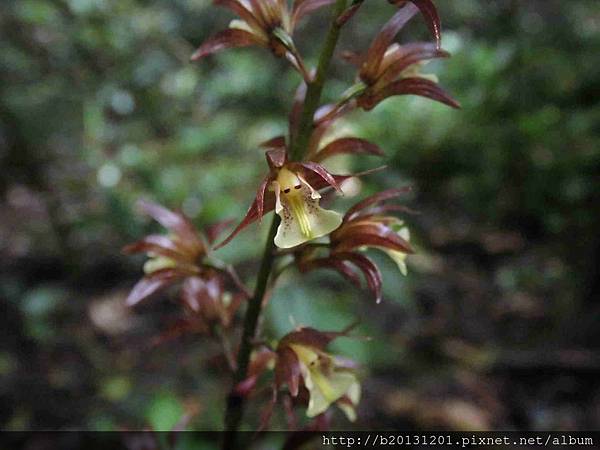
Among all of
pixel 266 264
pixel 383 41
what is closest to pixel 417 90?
pixel 383 41

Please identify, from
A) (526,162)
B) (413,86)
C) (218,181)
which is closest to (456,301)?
(526,162)

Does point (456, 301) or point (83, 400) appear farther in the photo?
point (456, 301)

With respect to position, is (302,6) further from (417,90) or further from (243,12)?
(417,90)

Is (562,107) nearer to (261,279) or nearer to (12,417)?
(261,279)

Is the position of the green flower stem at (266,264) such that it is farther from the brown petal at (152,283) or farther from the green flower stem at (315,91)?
the brown petal at (152,283)

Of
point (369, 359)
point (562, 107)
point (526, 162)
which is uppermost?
point (562, 107)

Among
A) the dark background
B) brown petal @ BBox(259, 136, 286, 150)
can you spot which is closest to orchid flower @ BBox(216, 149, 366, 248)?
brown petal @ BBox(259, 136, 286, 150)

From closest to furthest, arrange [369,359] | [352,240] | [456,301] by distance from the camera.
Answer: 1. [352,240]
2. [369,359]
3. [456,301]
